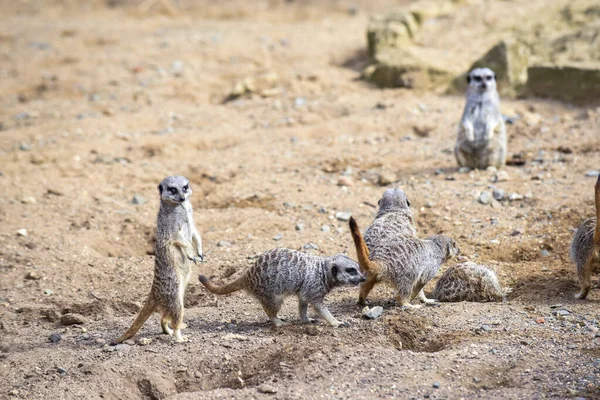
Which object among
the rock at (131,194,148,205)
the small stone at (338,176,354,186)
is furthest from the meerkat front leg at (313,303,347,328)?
the rock at (131,194,148,205)

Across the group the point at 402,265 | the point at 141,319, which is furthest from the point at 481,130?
the point at 141,319

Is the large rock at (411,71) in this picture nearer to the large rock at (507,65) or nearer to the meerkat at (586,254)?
the large rock at (507,65)

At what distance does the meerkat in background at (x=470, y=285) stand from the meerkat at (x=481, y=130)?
2513 mm

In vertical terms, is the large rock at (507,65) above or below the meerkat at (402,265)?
above

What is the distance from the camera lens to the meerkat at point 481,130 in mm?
7652

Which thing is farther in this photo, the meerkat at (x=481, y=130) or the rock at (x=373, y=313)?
the meerkat at (x=481, y=130)

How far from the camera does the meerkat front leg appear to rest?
4.85m

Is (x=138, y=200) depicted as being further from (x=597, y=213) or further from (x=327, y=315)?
(x=597, y=213)

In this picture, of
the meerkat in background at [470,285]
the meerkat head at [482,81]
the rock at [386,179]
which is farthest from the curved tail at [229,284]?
the meerkat head at [482,81]

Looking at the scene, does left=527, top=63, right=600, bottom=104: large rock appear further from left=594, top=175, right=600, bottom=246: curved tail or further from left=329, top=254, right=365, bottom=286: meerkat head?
left=329, top=254, right=365, bottom=286: meerkat head

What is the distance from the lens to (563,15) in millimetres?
10930

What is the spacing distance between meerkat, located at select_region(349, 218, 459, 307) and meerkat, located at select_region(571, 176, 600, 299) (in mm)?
889

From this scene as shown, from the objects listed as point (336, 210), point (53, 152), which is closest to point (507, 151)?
point (336, 210)

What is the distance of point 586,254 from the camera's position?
5105mm
